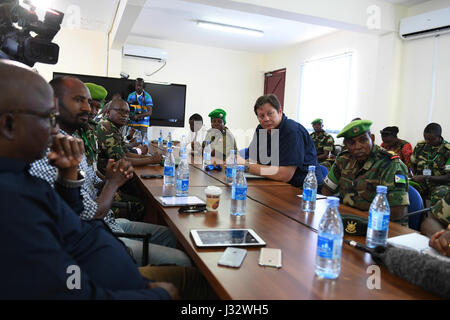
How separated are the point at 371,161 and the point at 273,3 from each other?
2.99 meters

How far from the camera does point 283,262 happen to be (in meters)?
1.16

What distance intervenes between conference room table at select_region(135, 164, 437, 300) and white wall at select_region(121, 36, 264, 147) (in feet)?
23.6

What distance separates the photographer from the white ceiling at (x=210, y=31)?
5996 mm

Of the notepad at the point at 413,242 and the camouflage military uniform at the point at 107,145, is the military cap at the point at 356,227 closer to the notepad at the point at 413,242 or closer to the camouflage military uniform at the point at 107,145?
the notepad at the point at 413,242

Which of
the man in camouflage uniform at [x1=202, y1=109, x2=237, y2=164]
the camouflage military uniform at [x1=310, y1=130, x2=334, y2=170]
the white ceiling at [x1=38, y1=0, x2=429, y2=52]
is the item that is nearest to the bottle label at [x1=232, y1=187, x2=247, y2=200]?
the man in camouflage uniform at [x1=202, y1=109, x2=237, y2=164]

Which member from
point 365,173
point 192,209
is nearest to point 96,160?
point 192,209

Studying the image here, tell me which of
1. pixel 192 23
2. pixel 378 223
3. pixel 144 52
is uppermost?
pixel 192 23

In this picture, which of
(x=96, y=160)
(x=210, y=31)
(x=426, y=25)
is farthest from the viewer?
(x=210, y=31)

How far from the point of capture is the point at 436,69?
4938mm

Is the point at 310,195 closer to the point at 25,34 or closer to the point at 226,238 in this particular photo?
the point at 226,238

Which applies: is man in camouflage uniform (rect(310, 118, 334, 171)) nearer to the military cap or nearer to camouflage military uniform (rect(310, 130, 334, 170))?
camouflage military uniform (rect(310, 130, 334, 170))

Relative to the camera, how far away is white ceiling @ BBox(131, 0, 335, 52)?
5996 millimetres

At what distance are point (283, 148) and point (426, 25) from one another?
3586 mm
